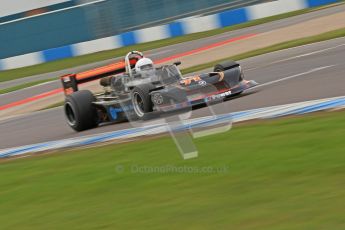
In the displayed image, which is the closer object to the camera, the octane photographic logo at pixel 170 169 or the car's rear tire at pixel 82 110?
the octane photographic logo at pixel 170 169

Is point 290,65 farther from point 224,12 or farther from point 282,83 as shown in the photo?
point 224,12

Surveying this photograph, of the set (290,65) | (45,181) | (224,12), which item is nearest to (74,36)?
(224,12)

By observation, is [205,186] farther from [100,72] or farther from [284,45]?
[284,45]

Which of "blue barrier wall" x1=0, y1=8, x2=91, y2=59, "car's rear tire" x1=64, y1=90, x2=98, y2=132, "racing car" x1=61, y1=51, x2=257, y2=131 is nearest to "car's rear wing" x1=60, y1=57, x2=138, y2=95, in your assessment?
"racing car" x1=61, y1=51, x2=257, y2=131

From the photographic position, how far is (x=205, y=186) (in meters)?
6.46

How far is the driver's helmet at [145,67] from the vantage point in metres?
11.8

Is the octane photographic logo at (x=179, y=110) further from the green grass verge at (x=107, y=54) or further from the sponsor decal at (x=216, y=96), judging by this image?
the green grass verge at (x=107, y=54)

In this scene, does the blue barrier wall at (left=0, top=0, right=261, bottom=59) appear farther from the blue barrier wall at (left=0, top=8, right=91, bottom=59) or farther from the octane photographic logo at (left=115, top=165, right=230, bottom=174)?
the octane photographic logo at (left=115, top=165, right=230, bottom=174)

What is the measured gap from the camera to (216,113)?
1063 centimetres

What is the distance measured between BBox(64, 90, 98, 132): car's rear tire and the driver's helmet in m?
0.98

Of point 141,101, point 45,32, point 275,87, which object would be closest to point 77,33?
point 45,32

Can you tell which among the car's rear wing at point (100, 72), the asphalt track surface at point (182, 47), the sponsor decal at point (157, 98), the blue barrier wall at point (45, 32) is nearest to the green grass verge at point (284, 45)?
the asphalt track surface at point (182, 47)

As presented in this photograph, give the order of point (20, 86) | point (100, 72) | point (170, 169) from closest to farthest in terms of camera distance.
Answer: point (170, 169), point (100, 72), point (20, 86)

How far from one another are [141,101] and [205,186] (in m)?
4.88
